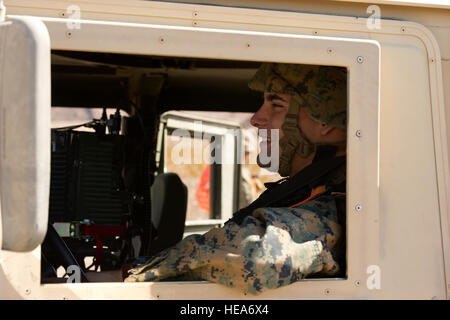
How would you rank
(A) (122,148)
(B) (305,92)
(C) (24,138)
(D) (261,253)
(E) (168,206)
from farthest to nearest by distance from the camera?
(E) (168,206) → (A) (122,148) → (B) (305,92) → (D) (261,253) → (C) (24,138)

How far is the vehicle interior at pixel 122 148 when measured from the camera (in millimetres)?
2764

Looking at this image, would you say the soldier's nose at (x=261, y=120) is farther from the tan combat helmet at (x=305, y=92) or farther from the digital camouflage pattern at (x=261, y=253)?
the digital camouflage pattern at (x=261, y=253)

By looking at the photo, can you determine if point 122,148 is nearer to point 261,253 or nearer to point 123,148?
point 123,148

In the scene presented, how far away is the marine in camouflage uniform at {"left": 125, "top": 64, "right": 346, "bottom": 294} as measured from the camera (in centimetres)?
158

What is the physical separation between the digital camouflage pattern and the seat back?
1657 mm

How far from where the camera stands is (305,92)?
2018mm

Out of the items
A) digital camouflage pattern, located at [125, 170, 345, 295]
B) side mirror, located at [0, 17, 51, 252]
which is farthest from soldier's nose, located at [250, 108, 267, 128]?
side mirror, located at [0, 17, 51, 252]

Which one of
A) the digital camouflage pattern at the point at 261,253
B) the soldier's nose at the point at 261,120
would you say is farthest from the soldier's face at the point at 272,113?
the digital camouflage pattern at the point at 261,253

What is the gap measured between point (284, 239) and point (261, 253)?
0.26 feet

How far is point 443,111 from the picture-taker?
1749 millimetres

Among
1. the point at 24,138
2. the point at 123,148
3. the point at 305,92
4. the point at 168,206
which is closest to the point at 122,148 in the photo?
the point at 123,148

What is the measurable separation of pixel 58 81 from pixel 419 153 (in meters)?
2.15

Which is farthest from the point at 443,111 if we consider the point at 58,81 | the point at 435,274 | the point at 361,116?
the point at 58,81

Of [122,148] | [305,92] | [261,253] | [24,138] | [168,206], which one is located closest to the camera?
[24,138]
